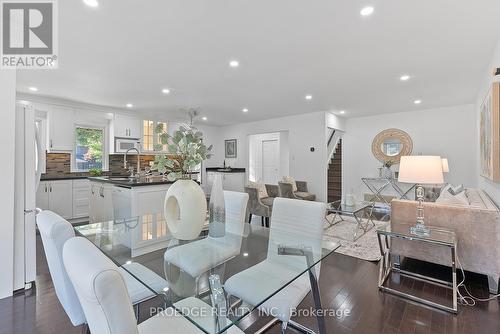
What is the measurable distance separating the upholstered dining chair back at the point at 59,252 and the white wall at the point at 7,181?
1323 mm

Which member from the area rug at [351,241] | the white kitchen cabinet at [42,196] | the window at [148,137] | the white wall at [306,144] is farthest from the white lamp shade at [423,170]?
the white kitchen cabinet at [42,196]

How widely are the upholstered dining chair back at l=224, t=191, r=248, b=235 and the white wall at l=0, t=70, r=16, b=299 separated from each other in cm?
190

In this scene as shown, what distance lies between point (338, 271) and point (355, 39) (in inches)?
98.5

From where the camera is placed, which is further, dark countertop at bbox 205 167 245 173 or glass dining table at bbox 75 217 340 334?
dark countertop at bbox 205 167 245 173

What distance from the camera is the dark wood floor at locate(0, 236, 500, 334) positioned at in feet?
5.68

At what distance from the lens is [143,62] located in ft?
9.74

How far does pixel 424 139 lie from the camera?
5770 mm

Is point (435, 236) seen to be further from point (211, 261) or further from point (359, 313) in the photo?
point (211, 261)

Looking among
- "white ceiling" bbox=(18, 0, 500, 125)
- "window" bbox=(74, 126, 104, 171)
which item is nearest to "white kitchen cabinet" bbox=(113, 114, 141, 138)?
"window" bbox=(74, 126, 104, 171)

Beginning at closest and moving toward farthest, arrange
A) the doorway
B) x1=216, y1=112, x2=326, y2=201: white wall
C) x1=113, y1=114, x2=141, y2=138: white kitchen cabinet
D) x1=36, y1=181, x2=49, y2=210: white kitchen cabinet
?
x1=36, y1=181, x2=49, y2=210: white kitchen cabinet → x1=113, y1=114, x2=141, y2=138: white kitchen cabinet → x1=216, y1=112, x2=326, y2=201: white wall → the doorway

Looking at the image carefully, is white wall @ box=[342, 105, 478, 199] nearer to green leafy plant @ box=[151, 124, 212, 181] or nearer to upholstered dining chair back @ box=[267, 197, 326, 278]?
upholstered dining chair back @ box=[267, 197, 326, 278]

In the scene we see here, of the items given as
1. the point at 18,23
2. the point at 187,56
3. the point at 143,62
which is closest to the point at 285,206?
the point at 187,56

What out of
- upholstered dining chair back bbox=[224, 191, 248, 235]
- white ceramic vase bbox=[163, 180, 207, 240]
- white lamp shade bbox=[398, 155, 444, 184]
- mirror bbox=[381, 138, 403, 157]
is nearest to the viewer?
white ceramic vase bbox=[163, 180, 207, 240]

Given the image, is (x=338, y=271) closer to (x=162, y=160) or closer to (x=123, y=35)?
(x=162, y=160)
